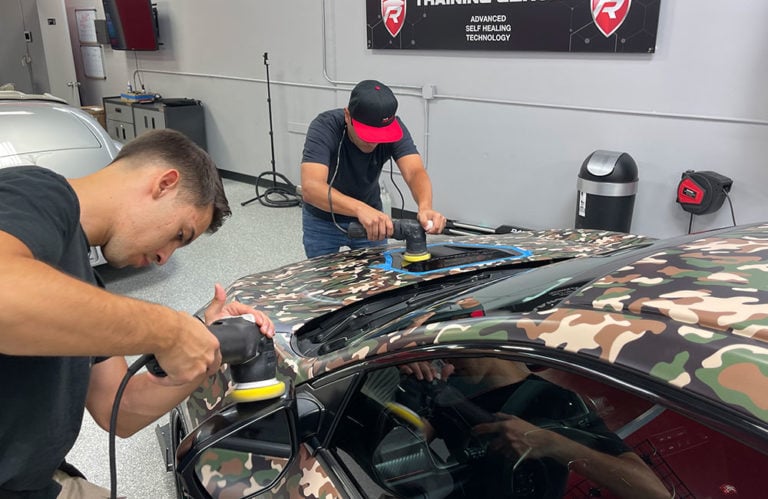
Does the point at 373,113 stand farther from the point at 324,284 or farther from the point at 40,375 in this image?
the point at 40,375

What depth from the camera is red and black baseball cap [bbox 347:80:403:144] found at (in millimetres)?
2502

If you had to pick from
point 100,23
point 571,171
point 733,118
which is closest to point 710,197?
point 733,118

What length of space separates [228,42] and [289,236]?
8.90 ft

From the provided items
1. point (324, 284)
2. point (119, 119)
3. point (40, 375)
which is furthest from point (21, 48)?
point (40, 375)

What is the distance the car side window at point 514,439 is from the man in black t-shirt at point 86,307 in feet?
1.07

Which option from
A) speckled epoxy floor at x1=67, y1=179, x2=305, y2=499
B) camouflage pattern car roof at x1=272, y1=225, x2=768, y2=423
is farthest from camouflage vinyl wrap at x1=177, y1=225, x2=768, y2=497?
speckled epoxy floor at x1=67, y1=179, x2=305, y2=499

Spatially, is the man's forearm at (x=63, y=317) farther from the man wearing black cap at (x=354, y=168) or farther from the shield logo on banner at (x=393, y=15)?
the shield logo on banner at (x=393, y=15)

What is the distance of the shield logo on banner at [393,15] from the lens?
4.73 meters

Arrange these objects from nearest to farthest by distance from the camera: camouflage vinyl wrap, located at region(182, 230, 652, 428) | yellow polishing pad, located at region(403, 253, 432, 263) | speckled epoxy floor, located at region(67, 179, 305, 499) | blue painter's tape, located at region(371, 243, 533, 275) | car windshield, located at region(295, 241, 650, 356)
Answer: car windshield, located at region(295, 241, 650, 356) < camouflage vinyl wrap, located at region(182, 230, 652, 428) < blue painter's tape, located at region(371, 243, 533, 275) < yellow polishing pad, located at region(403, 253, 432, 263) < speckled epoxy floor, located at region(67, 179, 305, 499)

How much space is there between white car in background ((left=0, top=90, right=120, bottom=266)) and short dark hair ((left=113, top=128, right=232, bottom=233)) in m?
2.39

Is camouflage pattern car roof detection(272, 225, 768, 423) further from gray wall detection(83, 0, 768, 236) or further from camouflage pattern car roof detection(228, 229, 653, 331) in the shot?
gray wall detection(83, 0, 768, 236)

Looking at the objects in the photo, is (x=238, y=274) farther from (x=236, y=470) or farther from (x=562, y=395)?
(x=562, y=395)

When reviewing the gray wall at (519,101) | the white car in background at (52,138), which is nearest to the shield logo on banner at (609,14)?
the gray wall at (519,101)

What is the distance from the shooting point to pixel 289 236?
4.94 meters
